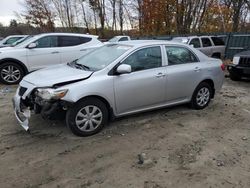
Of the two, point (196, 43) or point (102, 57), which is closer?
point (102, 57)

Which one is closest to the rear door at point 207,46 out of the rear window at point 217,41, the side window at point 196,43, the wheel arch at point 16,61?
Answer: the side window at point 196,43

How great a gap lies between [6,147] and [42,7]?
33.4 meters

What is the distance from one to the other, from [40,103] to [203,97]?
11.6 ft

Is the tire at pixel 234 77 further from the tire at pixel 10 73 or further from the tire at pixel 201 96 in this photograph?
the tire at pixel 10 73

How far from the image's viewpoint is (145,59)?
5410 millimetres

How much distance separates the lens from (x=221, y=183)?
3.44m

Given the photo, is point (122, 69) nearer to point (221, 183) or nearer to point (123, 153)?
point (123, 153)

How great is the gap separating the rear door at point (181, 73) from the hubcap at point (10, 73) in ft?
18.5

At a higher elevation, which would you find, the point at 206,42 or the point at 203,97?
the point at 206,42

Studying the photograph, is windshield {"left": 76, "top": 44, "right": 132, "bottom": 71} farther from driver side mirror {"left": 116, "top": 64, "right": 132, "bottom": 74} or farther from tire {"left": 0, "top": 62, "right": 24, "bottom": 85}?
tire {"left": 0, "top": 62, "right": 24, "bottom": 85}

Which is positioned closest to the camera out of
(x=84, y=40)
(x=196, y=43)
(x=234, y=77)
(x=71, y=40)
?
(x=234, y=77)

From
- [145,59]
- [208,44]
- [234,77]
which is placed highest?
[145,59]

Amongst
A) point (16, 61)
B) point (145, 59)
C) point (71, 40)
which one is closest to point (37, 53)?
point (16, 61)

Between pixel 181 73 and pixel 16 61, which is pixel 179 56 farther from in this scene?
pixel 16 61
